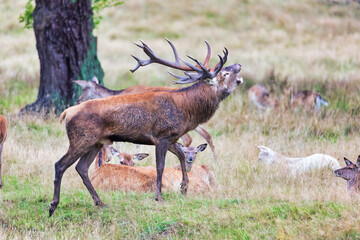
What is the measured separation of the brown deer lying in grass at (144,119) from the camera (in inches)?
308

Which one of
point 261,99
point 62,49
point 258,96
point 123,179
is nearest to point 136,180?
point 123,179

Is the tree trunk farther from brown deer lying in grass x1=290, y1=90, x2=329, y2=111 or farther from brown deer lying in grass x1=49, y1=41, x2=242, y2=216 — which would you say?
brown deer lying in grass x1=49, y1=41, x2=242, y2=216

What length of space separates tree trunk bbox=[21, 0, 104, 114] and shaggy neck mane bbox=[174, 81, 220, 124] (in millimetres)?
5849

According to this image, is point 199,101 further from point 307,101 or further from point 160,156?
point 307,101

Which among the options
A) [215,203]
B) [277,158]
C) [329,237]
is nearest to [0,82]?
[277,158]

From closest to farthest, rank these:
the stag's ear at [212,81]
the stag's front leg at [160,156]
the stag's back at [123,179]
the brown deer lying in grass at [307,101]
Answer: the stag's front leg at [160,156], the stag's ear at [212,81], the stag's back at [123,179], the brown deer lying in grass at [307,101]

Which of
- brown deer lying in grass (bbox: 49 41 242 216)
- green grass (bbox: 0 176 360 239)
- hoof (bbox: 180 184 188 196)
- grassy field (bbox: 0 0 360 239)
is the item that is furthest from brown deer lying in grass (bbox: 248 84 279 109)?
green grass (bbox: 0 176 360 239)

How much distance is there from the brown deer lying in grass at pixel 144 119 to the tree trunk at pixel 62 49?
229 inches

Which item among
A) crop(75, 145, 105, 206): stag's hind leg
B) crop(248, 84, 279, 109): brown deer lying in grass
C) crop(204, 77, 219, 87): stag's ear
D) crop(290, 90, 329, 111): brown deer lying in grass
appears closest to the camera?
crop(75, 145, 105, 206): stag's hind leg

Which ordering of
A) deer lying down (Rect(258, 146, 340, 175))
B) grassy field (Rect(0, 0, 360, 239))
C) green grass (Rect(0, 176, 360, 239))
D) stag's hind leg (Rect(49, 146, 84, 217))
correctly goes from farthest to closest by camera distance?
1. deer lying down (Rect(258, 146, 340, 175))
2. stag's hind leg (Rect(49, 146, 84, 217))
3. grassy field (Rect(0, 0, 360, 239))
4. green grass (Rect(0, 176, 360, 239))

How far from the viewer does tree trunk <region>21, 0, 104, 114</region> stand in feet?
45.3

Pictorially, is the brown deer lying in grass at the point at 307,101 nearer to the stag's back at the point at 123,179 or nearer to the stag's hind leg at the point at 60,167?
the stag's back at the point at 123,179

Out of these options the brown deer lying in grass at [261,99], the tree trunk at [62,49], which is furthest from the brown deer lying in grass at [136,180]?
the brown deer lying in grass at [261,99]

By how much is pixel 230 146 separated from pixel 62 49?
181 inches
